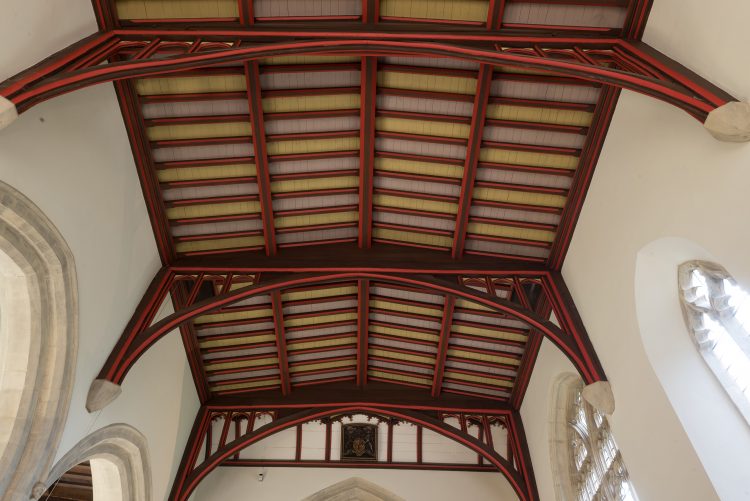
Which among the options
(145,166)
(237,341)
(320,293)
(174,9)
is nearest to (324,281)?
(320,293)

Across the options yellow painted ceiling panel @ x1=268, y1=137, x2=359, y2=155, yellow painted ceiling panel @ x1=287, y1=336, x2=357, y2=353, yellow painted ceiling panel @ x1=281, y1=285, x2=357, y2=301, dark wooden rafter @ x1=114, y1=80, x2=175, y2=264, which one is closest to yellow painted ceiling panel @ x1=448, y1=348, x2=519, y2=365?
yellow painted ceiling panel @ x1=287, y1=336, x2=357, y2=353

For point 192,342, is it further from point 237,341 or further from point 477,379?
point 477,379

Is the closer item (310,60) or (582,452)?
(310,60)

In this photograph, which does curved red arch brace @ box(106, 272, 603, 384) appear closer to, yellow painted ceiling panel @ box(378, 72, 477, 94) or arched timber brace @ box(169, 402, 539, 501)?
yellow painted ceiling panel @ box(378, 72, 477, 94)

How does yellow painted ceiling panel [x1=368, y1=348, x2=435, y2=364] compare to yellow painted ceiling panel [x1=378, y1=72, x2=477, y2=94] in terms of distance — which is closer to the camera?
yellow painted ceiling panel [x1=378, y1=72, x2=477, y2=94]

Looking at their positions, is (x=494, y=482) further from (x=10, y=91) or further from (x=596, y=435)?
(x=10, y=91)

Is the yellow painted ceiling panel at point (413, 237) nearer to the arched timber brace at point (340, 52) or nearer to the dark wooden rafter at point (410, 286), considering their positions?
the dark wooden rafter at point (410, 286)

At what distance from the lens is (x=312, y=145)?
36.8 feet

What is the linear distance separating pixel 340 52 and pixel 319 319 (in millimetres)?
6843

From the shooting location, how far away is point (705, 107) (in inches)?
262

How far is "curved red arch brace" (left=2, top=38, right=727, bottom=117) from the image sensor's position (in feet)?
22.8

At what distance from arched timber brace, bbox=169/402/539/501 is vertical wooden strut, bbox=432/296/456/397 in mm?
602

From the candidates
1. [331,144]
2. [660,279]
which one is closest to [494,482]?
[660,279]

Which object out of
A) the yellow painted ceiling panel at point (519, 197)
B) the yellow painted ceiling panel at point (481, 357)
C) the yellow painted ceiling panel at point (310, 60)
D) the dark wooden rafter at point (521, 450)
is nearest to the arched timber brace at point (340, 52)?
the yellow painted ceiling panel at point (310, 60)
